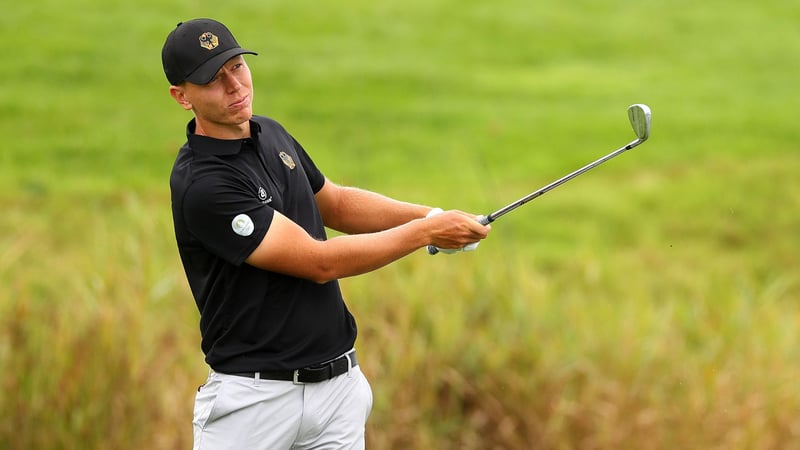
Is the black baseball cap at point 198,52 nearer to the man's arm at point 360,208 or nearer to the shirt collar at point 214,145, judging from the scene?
the shirt collar at point 214,145

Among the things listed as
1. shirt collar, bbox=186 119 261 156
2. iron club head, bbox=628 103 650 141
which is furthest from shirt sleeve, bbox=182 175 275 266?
iron club head, bbox=628 103 650 141

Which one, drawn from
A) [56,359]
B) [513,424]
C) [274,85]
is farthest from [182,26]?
[274,85]

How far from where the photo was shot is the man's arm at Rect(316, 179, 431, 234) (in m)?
4.85

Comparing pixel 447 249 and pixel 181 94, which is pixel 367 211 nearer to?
pixel 447 249

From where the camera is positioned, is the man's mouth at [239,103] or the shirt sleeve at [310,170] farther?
the shirt sleeve at [310,170]

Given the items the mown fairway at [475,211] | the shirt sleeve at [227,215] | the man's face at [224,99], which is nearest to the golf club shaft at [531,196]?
the shirt sleeve at [227,215]

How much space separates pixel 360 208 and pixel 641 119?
41.1 inches

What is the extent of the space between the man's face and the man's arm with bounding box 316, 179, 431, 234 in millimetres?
670

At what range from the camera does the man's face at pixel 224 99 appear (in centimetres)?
423

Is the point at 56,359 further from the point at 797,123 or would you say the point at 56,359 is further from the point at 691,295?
the point at 797,123

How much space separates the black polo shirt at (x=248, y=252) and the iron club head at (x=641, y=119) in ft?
3.54

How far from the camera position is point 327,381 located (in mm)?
4477

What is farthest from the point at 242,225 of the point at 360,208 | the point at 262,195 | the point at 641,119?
the point at 641,119

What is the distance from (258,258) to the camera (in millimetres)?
4145
